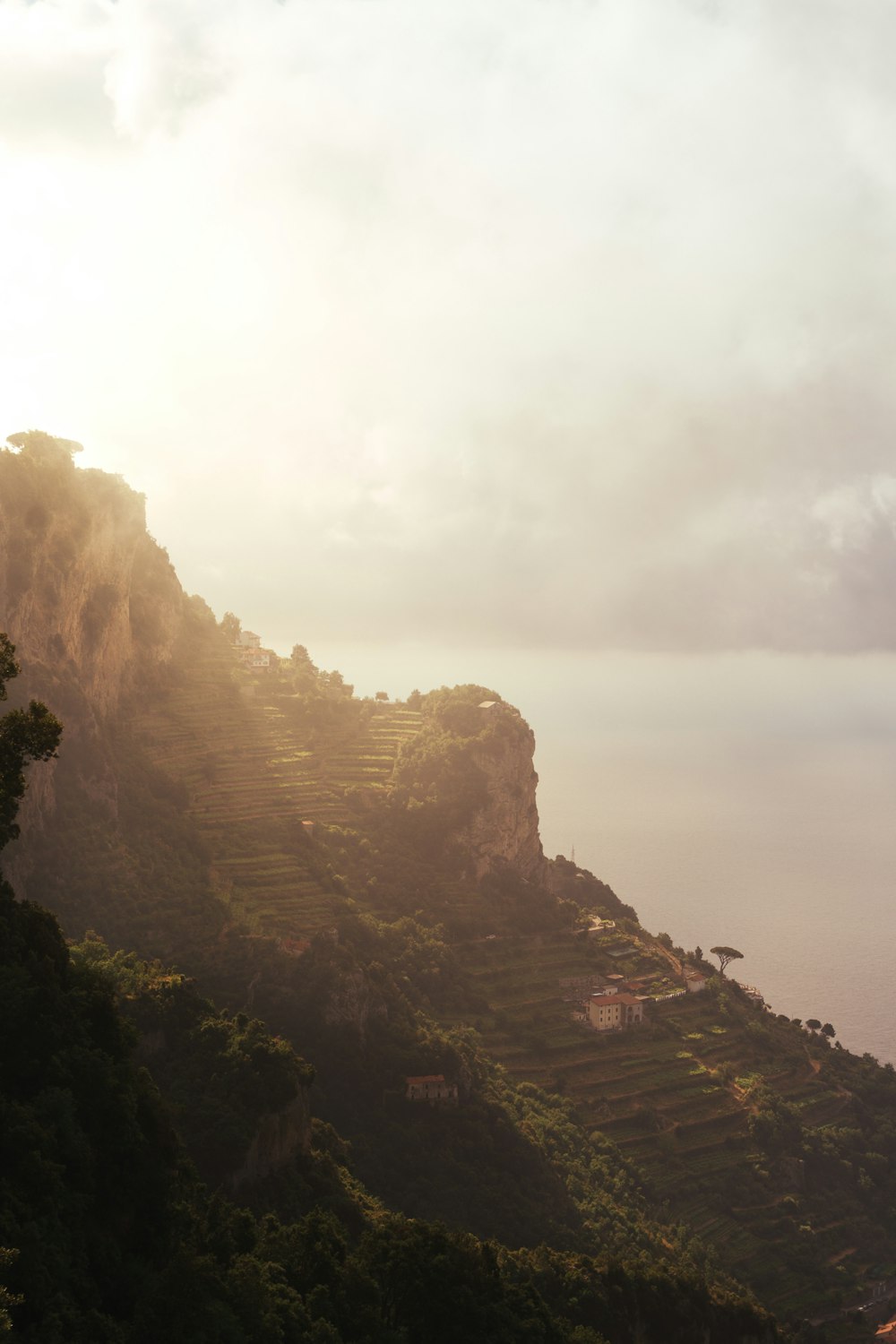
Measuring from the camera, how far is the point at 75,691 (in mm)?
49312

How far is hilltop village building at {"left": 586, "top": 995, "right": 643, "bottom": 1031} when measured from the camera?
5678 cm

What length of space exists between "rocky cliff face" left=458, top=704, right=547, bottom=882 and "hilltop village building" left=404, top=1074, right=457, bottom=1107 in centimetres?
2184

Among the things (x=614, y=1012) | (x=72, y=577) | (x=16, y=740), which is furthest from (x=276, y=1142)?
(x=614, y=1012)

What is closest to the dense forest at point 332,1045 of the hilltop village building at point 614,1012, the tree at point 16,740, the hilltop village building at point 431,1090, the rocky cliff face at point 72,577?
the tree at point 16,740

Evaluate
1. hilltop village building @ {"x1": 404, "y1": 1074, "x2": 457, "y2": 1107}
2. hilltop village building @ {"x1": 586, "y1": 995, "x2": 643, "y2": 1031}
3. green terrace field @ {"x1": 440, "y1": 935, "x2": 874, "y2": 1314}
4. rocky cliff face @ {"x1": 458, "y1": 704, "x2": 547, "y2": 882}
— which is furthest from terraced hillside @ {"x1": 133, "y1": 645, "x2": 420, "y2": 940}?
hilltop village building @ {"x1": 586, "y1": 995, "x2": 643, "y2": 1031}

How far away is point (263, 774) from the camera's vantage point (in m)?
59.2

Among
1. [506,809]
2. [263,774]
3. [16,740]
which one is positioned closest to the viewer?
[16,740]

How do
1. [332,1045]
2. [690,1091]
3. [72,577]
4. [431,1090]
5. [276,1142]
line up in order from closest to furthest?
1. [276,1142]
2. [332,1045]
3. [431,1090]
4. [72,577]
5. [690,1091]

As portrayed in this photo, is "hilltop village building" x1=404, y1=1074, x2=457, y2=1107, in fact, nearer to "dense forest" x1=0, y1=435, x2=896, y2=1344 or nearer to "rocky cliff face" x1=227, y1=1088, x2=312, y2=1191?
"dense forest" x1=0, y1=435, x2=896, y2=1344

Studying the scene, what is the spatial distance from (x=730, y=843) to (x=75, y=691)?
146 meters

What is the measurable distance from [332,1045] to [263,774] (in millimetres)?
19821

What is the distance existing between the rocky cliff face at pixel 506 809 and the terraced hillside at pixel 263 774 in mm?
6627

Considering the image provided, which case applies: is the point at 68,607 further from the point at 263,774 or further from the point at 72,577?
the point at 263,774

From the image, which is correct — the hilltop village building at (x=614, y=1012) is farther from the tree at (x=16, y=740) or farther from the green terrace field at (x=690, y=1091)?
the tree at (x=16, y=740)
